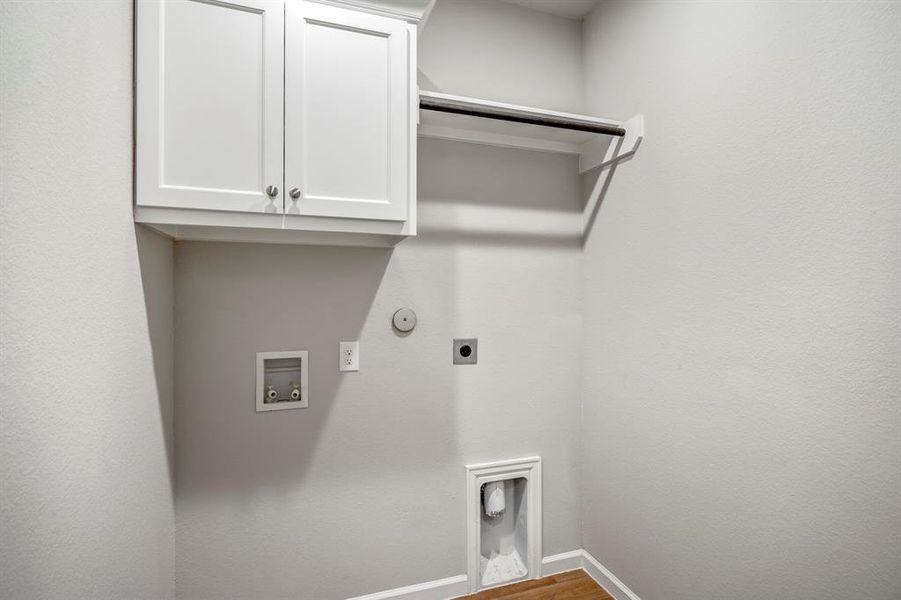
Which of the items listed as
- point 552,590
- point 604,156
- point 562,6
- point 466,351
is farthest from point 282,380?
point 562,6

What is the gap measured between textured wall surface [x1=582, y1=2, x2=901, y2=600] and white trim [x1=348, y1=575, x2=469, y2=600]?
71 centimetres

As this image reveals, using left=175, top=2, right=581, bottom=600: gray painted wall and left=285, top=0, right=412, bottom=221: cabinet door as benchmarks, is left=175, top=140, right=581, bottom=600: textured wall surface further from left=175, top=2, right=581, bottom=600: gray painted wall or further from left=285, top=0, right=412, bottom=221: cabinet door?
left=285, top=0, right=412, bottom=221: cabinet door

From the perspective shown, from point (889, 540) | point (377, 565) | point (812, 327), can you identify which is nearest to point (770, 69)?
point (812, 327)

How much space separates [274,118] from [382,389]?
44.8 inches

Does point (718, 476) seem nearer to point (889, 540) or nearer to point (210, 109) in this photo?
point (889, 540)

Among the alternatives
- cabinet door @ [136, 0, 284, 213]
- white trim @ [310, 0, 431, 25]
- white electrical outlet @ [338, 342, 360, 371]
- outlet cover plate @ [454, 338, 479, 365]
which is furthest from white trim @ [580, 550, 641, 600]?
white trim @ [310, 0, 431, 25]

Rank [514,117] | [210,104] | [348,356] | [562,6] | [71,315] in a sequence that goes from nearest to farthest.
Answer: [71,315], [210,104], [514,117], [348,356], [562,6]

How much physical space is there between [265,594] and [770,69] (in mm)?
2572

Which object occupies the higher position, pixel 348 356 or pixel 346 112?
pixel 346 112

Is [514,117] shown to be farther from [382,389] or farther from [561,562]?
[561,562]

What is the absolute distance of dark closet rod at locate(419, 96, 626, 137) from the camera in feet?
5.45

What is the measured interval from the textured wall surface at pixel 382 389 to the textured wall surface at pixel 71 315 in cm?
37

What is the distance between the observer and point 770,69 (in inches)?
51.9

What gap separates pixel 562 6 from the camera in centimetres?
213
